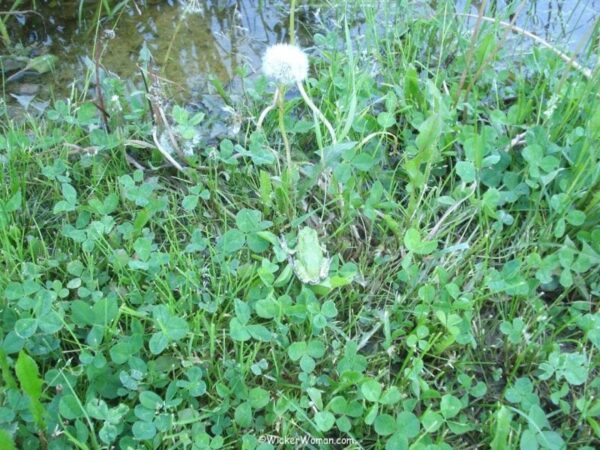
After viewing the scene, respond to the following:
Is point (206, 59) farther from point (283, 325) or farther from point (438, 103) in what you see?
point (283, 325)

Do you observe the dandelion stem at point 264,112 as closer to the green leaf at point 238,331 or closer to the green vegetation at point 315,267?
Result: the green vegetation at point 315,267

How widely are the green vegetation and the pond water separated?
237 millimetres

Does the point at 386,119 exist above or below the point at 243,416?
above

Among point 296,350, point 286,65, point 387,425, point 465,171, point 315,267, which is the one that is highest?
point 286,65

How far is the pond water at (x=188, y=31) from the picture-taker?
281 centimetres

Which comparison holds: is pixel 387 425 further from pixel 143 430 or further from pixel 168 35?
pixel 168 35

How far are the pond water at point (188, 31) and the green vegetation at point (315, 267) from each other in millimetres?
237

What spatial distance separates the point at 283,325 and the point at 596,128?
114 cm

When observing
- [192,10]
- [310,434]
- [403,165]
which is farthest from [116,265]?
[192,10]

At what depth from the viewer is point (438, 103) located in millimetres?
2268

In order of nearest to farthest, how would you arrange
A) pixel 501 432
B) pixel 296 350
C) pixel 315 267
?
pixel 501 432 → pixel 296 350 → pixel 315 267

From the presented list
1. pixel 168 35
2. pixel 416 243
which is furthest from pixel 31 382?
pixel 168 35

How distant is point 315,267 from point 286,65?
22.7 inches

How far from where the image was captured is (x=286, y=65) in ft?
6.67
